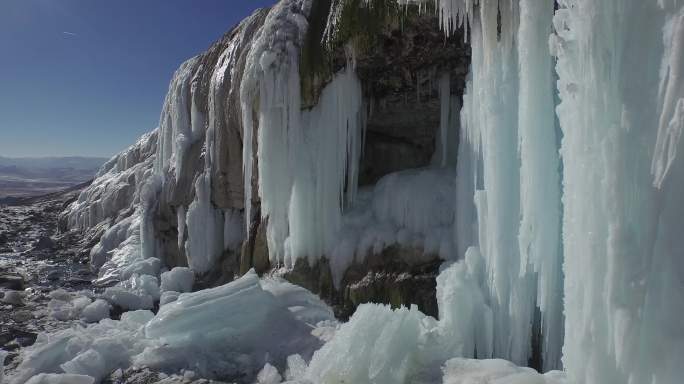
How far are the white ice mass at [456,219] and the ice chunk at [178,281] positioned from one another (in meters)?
0.06

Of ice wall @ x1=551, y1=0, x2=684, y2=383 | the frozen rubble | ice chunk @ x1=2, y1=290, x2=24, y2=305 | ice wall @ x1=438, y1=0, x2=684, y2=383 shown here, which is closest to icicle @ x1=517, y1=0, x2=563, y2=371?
ice wall @ x1=438, y1=0, x2=684, y2=383

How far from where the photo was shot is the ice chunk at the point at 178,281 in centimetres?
1116

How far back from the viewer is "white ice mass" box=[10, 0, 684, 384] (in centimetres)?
290

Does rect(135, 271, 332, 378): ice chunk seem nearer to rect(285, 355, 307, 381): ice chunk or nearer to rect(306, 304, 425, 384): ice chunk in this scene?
rect(285, 355, 307, 381): ice chunk

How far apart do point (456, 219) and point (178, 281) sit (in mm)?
7542

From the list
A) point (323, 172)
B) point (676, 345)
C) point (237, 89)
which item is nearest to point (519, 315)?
point (676, 345)

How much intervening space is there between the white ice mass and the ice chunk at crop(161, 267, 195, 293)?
0.06 m

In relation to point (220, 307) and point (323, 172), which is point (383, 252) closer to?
point (323, 172)

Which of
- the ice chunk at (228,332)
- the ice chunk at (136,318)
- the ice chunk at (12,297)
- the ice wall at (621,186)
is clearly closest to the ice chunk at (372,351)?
the ice chunk at (228,332)

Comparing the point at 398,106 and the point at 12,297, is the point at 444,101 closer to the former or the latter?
the point at 398,106

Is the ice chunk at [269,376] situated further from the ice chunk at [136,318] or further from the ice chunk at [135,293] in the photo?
the ice chunk at [135,293]

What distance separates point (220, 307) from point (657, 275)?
5755mm

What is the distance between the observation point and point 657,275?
2807 millimetres

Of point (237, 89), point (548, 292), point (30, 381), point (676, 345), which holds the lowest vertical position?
point (30, 381)
